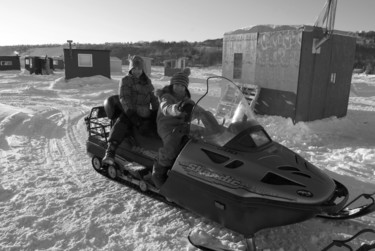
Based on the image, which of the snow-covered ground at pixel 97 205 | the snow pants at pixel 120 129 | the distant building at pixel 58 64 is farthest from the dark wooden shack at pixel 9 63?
the snow pants at pixel 120 129

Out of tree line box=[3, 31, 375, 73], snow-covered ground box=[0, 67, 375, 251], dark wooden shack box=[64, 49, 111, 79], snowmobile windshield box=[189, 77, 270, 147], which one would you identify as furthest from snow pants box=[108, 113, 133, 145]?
tree line box=[3, 31, 375, 73]

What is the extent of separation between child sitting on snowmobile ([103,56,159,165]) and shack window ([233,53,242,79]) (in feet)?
18.9

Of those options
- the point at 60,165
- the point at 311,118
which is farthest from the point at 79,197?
the point at 311,118

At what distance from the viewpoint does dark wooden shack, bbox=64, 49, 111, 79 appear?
69.8 feet

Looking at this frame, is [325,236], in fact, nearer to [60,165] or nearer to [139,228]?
[139,228]

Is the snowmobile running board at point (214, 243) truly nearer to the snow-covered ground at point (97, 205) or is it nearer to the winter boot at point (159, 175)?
the snow-covered ground at point (97, 205)

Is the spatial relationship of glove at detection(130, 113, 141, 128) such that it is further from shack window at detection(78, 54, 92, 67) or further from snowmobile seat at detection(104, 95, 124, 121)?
shack window at detection(78, 54, 92, 67)

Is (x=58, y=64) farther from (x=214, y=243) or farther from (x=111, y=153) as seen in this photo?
(x=214, y=243)

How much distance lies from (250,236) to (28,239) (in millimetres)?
2138

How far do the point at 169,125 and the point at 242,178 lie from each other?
1.12 metres

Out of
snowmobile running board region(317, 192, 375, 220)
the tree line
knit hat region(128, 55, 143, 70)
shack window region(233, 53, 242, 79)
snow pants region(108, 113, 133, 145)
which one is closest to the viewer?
snowmobile running board region(317, 192, 375, 220)

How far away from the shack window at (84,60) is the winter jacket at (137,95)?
18.4 m

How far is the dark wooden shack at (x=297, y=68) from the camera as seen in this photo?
324 inches

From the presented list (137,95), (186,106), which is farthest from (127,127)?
(186,106)
